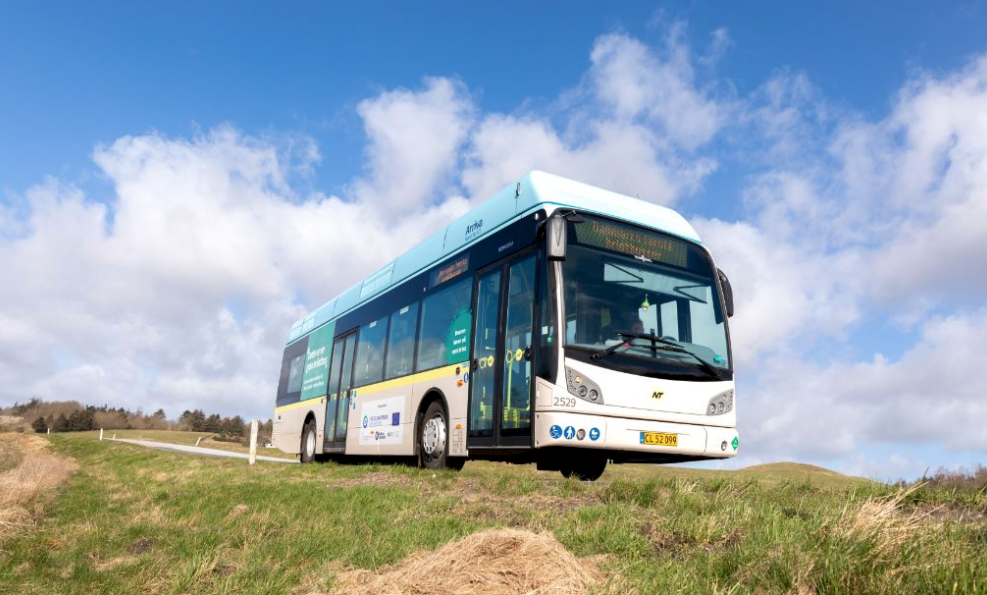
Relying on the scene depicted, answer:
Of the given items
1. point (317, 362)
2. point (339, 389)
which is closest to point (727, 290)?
point (339, 389)

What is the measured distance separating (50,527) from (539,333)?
5.89 metres

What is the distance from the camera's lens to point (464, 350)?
36.7ft

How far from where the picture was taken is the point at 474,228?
1188 centimetres

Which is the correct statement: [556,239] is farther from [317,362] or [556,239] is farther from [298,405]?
[298,405]

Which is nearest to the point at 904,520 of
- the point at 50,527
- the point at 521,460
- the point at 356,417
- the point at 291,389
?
the point at 521,460

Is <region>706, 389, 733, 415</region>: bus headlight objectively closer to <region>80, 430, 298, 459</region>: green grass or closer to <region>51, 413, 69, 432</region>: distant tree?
<region>80, 430, 298, 459</region>: green grass

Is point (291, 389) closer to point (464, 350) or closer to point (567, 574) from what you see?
point (464, 350)

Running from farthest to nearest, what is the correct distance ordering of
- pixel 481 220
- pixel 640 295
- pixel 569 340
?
pixel 481 220
pixel 640 295
pixel 569 340

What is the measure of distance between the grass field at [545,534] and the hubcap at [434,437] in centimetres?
169

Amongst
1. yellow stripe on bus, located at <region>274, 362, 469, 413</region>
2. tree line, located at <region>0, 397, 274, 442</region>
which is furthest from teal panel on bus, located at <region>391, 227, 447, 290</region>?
tree line, located at <region>0, 397, 274, 442</region>

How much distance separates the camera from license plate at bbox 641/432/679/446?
917 centimetres

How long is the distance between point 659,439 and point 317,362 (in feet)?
37.8

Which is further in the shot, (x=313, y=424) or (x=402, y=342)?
(x=313, y=424)

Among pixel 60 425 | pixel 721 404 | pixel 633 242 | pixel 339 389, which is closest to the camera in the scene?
pixel 721 404
